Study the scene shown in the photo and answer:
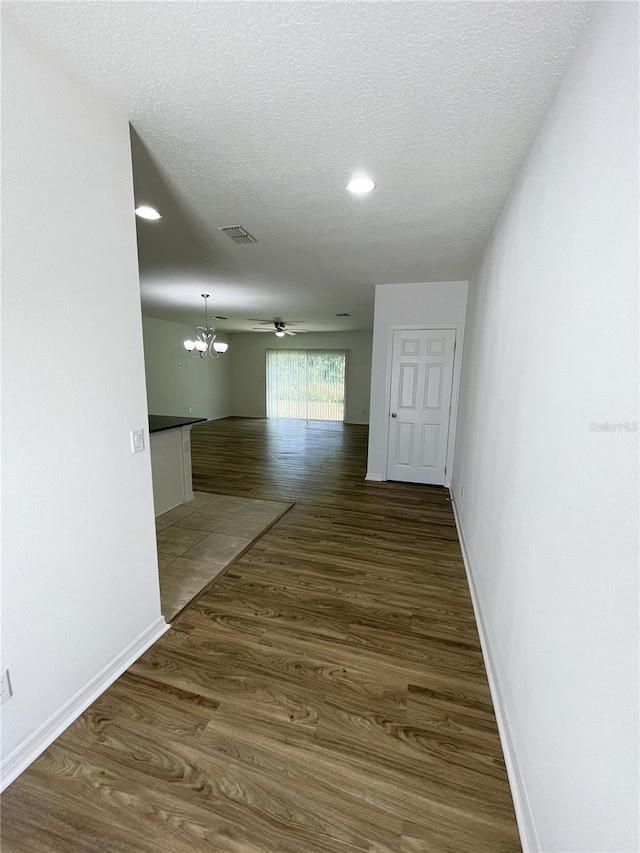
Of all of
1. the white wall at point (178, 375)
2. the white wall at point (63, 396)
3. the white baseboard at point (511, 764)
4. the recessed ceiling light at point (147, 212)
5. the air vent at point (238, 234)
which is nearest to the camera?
the white baseboard at point (511, 764)

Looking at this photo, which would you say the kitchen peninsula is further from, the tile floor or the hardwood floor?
the hardwood floor

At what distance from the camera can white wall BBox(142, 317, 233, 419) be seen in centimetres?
731

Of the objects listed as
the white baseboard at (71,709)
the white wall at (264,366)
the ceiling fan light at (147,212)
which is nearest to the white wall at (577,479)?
the white baseboard at (71,709)

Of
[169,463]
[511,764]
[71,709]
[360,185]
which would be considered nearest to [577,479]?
[511,764]

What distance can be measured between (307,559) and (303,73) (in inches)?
110

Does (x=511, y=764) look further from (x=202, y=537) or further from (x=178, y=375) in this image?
(x=178, y=375)

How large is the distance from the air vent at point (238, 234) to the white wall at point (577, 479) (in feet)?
6.38

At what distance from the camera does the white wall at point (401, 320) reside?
13.6 feet

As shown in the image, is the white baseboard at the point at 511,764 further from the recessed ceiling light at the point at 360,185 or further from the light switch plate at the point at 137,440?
the recessed ceiling light at the point at 360,185

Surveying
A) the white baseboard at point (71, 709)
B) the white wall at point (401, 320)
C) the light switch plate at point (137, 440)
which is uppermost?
the white wall at point (401, 320)

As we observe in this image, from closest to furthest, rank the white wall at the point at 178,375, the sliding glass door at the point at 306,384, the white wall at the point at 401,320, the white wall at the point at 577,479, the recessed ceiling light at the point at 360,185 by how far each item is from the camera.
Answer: the white wall at the point at 577,479 < the recessed ceiling light at the point at 360,185 < the white wall at the point at 401,320 < the white wall at the point at 178,375 < the sliding glass door at the point at 306,384

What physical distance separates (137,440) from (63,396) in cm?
43

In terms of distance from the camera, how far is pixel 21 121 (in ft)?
3.87

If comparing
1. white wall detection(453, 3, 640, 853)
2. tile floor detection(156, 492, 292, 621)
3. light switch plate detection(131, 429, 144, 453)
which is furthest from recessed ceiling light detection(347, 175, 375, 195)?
tile floor detection(156, 492, 292, 621)
